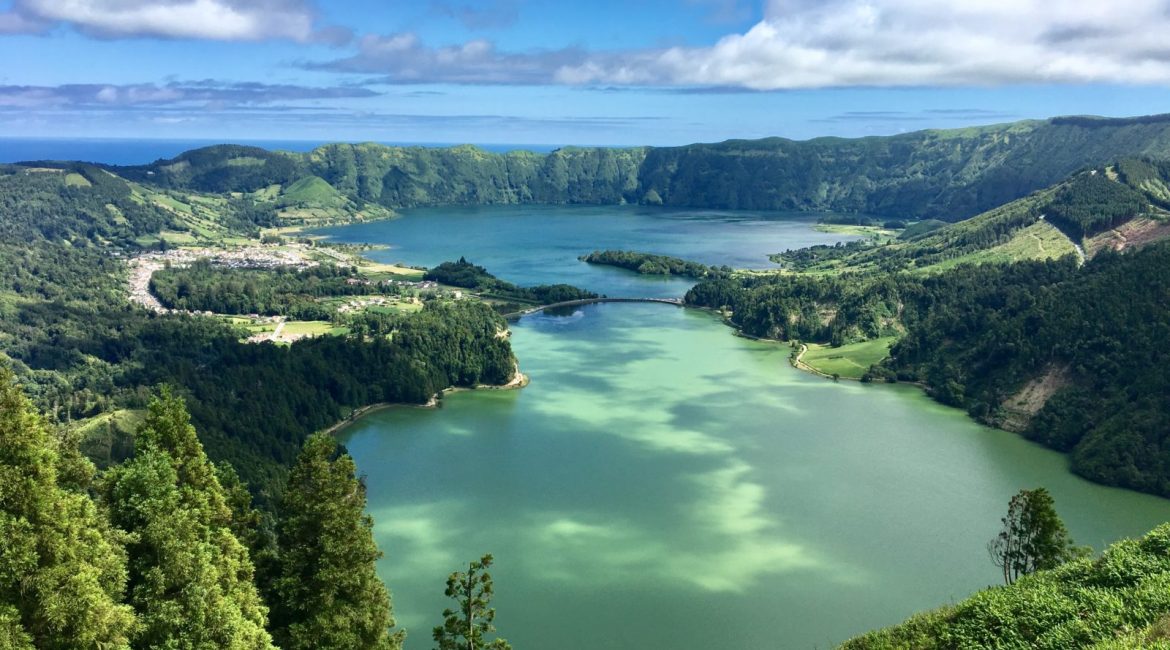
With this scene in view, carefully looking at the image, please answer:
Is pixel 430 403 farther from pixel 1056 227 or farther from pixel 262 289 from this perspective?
pixel 1056 227

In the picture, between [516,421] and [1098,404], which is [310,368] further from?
[1098,404]

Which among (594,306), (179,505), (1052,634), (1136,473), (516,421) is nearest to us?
(179,505)

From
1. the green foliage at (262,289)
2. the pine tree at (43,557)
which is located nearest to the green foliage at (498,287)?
the green foliage at (262,289)

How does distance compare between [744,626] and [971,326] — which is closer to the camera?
[744,626]

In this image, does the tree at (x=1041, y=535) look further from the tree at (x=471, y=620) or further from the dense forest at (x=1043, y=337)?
the dense forest at (x=1043, y=337)

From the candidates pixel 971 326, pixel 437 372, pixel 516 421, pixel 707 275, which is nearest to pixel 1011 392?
pixel 971 326

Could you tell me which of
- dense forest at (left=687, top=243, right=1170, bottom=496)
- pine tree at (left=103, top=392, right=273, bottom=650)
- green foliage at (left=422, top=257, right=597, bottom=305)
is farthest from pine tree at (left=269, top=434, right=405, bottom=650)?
green foliage at (left=422, top=257, right=597, bottom=305)
